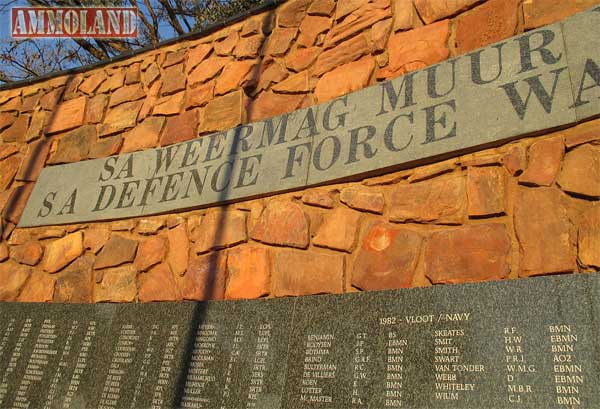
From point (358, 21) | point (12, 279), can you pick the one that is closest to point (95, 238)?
point (12, 279)

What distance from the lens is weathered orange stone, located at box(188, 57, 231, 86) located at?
3.68m

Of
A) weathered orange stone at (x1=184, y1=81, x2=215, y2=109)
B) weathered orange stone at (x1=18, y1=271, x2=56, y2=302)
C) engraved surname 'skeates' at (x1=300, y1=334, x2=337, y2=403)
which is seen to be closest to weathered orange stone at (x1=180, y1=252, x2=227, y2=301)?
engraved surname 'skeates' at (x1=300, y1=334, x2=337, y2=403)

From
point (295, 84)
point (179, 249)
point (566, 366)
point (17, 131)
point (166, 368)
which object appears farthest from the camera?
point (17, 131)

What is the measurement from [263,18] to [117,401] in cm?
257

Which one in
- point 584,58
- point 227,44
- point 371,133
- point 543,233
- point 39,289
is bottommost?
point 39,289

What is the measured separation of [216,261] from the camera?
2898mm

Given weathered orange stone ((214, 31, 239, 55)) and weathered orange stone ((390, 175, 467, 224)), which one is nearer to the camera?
weathered orange stone ((390, 175, 467, 224))

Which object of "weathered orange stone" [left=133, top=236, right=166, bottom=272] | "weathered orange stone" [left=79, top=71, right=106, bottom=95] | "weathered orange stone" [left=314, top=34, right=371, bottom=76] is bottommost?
"weathered orange stone" [left=133, top=236, right=166, bottom=272]

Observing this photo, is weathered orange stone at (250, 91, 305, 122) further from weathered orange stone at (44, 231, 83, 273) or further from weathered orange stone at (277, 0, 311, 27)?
weathered orange stone at (44, 231, 83, 273)

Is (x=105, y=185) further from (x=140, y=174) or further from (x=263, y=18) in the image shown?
(x=263, y=18)

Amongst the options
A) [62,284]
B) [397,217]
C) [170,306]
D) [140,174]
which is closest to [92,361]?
[170,306]

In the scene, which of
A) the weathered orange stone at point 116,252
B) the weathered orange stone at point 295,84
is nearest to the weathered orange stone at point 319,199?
the weathered orange stone at point 295,84

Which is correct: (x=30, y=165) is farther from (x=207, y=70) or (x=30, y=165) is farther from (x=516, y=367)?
(x=516, y=367)

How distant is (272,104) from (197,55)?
3.19 ft
